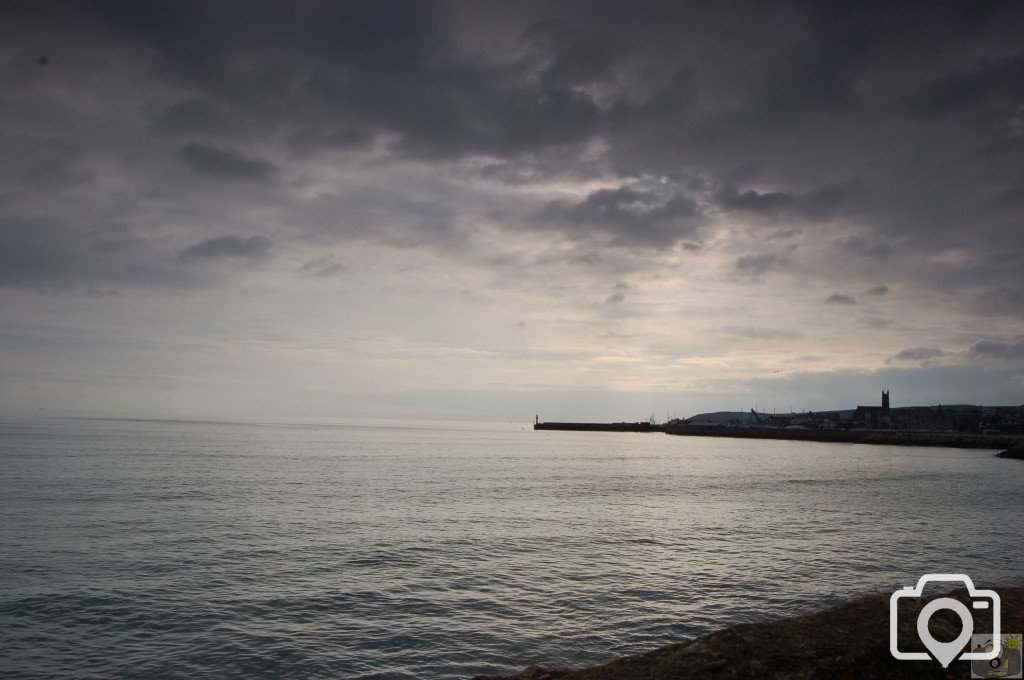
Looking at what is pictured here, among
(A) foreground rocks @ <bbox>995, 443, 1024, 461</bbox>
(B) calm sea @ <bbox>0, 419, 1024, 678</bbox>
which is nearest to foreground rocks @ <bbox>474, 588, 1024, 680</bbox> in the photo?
(B) calm sea @ <bbox>0, 419, 1024, 678</bbox>

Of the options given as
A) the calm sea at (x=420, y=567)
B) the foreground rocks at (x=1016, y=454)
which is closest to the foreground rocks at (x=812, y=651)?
the calm sea at (x=420, y=567)

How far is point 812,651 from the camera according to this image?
1090 cm

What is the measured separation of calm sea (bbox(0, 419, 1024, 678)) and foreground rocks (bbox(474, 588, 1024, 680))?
5334 mm

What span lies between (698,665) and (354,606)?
1323cm

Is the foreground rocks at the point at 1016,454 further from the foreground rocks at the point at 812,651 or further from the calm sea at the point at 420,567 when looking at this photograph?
the foreground rocks at the point at 812,651

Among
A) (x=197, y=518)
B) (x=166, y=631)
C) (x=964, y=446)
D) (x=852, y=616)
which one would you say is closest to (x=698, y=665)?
(x=852, y=616)

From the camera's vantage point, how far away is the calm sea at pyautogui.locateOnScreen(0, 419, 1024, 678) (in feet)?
55.4

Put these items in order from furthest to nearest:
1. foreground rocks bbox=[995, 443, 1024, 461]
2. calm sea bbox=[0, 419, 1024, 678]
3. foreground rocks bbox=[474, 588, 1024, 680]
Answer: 1. foreground rocks bbox=[995, 443, 1024, 461]
2. calm sea bbox=[0, 419, 1024, 678]
3. foreground rocks bbox=[474, 588, 1024, 680]

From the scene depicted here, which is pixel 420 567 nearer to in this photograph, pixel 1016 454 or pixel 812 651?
pixel 812 651

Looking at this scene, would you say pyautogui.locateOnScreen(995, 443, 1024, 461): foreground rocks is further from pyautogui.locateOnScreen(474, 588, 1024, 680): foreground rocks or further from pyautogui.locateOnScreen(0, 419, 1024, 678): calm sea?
pyautogui.locateOnScreen(474, 588, 1024, 680): foreground rocks

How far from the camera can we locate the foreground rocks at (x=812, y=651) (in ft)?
34.4

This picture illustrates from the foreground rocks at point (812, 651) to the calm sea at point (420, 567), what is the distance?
5334 mm

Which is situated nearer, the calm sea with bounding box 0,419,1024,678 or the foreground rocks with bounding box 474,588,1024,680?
the foreground rocks with bounding box 474,588,1024,680

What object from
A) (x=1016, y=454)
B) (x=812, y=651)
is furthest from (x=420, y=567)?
(x=1016, y=454)
